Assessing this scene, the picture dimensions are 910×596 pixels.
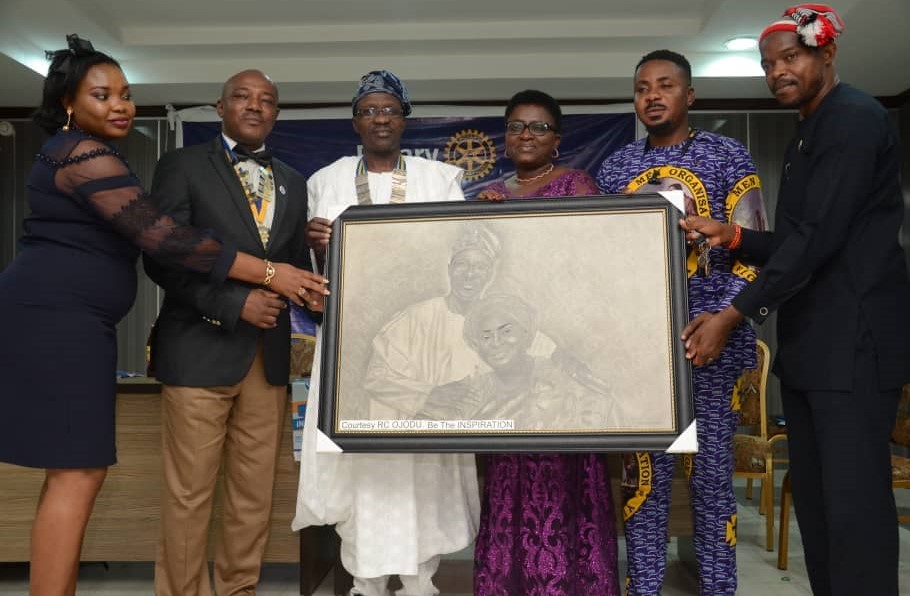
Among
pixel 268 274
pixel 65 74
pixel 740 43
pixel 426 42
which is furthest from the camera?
pixel 426 42

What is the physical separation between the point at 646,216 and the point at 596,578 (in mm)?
1091

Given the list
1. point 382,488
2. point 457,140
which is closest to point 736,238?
point 382,488

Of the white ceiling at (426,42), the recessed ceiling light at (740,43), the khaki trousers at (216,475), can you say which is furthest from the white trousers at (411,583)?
the recessed ceiling light at (740,43)

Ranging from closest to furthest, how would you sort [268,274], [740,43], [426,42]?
1. [268,274]
2. [740,43]
3. [426,42]

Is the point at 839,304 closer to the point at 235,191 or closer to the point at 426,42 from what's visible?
the point at 235,191

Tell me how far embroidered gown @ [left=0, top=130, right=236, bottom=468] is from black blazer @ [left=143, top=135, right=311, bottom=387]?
0.75 feet

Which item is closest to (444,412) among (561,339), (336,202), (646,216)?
(561,339)

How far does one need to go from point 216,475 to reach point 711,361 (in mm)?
1595

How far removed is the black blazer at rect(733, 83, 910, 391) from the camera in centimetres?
177

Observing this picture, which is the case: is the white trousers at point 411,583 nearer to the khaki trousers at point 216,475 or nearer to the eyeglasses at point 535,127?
the khaki trousers at point 216,475

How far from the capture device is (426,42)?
5.47 m

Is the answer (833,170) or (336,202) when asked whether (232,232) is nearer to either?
(336,202)

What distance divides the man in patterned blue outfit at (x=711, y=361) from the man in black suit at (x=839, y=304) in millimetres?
208

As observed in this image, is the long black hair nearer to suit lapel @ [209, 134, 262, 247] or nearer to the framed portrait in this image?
suit lapel @ [209, 134, 262, 247]
